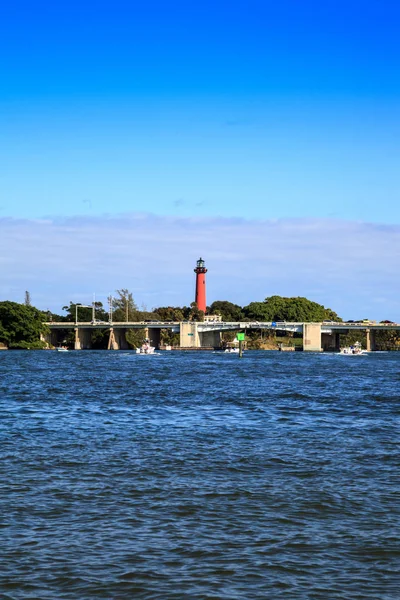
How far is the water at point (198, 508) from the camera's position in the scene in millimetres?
13453

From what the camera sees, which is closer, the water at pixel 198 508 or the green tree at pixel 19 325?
the water at pixel 198 508

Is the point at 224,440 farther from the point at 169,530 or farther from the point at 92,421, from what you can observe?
the point at 169,530

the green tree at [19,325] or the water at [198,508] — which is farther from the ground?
the green tree at [19,325]

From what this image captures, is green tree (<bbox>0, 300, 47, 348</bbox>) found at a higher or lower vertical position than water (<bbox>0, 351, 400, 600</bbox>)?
higher

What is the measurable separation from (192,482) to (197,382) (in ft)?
161

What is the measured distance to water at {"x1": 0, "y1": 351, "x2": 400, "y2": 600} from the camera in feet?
44.1

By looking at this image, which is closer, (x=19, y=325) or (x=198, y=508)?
(x=198, y=508)

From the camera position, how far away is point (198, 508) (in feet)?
60.0

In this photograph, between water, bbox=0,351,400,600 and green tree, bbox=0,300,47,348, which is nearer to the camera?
water, bbox=0,351,400,600

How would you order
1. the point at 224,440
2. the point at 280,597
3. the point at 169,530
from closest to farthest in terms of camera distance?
the point at 280,597, the point at 169,530, the point at 224,440

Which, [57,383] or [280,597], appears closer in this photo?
[280,597]

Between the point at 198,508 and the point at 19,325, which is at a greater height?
the point at 19,325

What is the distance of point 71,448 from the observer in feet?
87.9

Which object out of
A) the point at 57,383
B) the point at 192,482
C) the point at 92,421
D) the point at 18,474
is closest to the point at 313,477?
the point at 192,482
